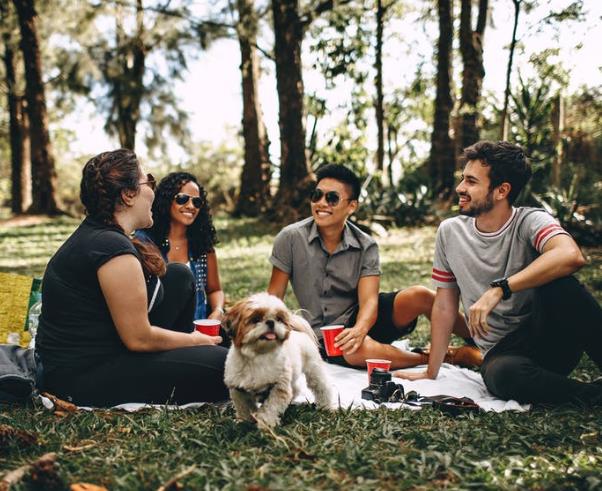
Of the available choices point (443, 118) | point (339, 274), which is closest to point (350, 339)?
point (339, 274)

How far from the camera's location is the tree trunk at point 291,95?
13891mm

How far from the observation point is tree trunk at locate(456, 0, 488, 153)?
Result: 15.0 m

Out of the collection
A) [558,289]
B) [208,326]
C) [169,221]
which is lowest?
[208,326]

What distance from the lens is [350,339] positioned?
169 inches

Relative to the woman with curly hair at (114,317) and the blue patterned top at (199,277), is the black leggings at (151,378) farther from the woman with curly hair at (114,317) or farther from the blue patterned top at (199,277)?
the blue patterned top at (199,277)

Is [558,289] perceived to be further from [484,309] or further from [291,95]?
[291,95]

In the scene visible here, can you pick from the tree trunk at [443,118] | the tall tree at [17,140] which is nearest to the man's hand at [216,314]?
the tree trunk at [443,118]

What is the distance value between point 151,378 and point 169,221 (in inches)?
71.7

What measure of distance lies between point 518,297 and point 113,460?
2693 mm

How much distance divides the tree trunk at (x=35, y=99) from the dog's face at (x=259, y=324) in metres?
17.4

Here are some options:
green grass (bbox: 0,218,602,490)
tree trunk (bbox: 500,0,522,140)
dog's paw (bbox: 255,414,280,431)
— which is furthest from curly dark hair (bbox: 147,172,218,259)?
tree trunk (bbox: 500,0,522,140)

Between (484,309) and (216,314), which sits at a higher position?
(484,309)

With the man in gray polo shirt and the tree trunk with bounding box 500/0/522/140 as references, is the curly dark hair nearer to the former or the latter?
the man in gray polo shirt

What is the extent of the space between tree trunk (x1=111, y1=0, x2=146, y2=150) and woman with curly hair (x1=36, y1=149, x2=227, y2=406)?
1731 centimetres
